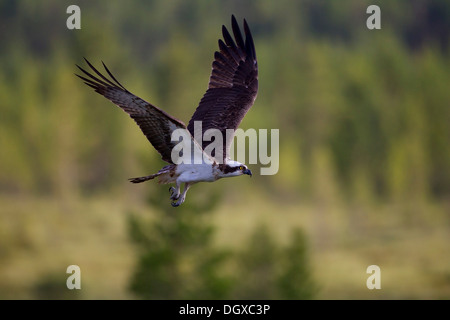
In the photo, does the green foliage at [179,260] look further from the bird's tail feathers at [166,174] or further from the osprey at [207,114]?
the bird's tail feathers at [166,174]

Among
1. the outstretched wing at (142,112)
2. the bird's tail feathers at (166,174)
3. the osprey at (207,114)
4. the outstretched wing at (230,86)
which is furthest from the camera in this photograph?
the outstretched wing at (230,86)

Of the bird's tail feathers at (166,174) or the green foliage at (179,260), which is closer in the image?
the bird's tail feathers at (166,174)

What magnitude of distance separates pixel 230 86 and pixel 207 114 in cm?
108

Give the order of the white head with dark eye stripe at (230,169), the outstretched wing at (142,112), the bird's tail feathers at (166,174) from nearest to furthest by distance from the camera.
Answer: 1. the outstretched wing at (142,112)
2. the bird's tail feathers at (166,174)
3. the white head with dark eye stripe at (230,169)

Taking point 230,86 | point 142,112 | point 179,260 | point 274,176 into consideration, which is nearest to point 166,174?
point 142,112

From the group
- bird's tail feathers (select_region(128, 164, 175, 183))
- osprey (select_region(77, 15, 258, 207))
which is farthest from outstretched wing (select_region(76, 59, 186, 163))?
bird's tail feathers (select_region(128, 164, 175, 183))

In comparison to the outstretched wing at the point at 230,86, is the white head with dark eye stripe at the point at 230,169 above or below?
below

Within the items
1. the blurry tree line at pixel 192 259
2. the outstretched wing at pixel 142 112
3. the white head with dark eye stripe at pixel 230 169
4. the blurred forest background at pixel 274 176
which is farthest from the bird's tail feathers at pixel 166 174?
the blurred forest background at pixel 274 176

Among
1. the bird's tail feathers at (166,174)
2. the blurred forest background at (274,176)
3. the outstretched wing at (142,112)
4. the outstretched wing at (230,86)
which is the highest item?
the blurred forest background at (274,176)

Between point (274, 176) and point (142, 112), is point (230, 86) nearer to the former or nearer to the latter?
point (142, 112)

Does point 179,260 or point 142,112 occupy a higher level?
point 142,112

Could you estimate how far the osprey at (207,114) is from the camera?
13.4 metres

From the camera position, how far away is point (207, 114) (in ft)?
54.6
